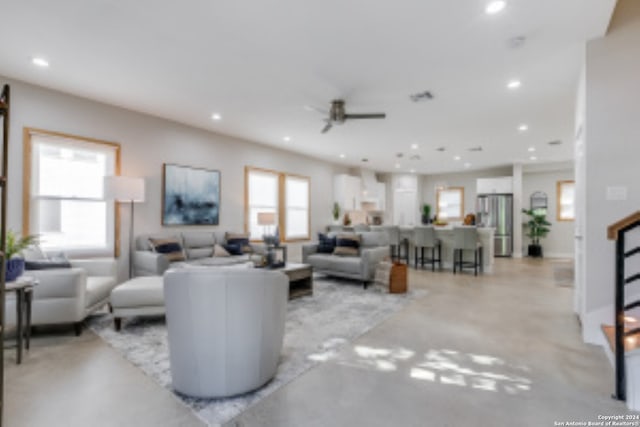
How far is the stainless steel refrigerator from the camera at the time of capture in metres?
9.16

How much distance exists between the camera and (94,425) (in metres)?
1.78

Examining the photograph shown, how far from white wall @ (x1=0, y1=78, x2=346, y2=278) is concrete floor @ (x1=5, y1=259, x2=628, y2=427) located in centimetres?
226

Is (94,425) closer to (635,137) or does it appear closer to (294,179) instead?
(635,137)

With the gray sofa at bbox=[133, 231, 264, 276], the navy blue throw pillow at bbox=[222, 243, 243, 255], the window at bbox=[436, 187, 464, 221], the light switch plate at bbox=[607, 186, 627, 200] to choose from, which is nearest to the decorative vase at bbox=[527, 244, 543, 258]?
the window at bbox=[436, 187, 464, 221]

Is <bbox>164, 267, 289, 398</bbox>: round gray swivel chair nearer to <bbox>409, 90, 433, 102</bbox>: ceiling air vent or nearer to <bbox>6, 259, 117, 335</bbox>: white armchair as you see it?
<bbox>6, 259, 117, 335</bbox>: white armchair

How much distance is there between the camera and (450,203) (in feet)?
36.9

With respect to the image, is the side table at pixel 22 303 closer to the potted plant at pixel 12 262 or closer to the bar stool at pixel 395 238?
the potted plant at pixel 12 262

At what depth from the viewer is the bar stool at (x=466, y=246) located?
6.19 m

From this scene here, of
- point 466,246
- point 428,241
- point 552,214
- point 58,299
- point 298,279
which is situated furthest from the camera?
point 552,214

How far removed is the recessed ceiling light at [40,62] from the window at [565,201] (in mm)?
11561

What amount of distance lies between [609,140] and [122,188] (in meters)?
5.48

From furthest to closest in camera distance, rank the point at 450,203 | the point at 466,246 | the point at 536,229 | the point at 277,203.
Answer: the point at 450,203 < the point at 536,229 < the point at 277,203 < the point at 466,246

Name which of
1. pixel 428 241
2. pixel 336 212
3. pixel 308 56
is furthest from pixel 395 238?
pixel 308 56

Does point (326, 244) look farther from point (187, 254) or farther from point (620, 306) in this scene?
point (620, 306)
